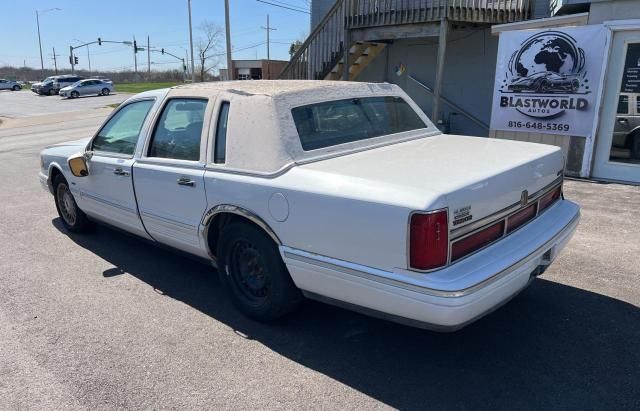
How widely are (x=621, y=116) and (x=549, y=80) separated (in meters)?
1.18

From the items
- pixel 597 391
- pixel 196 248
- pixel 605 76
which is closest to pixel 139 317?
pixel 196 248

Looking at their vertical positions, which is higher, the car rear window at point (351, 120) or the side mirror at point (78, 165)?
the car rear window at point (351, 120)

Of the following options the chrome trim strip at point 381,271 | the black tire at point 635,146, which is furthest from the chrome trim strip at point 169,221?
the black tire at point 635,146

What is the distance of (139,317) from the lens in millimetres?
3816

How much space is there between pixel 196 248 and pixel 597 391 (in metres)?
2.80

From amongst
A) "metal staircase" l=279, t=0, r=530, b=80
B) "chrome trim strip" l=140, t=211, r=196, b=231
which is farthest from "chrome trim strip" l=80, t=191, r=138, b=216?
"metal staircase" l=279, t=0, r=530, b=80

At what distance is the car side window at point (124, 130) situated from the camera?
4.52 metres

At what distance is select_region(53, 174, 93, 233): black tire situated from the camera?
18.4 ft

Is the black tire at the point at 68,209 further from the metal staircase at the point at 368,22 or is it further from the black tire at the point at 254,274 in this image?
the metal staircase at the point at 368,22

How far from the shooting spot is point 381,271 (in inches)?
108

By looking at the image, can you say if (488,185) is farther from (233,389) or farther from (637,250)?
(637,250)

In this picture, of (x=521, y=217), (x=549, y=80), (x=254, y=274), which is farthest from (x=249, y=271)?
(x=549, y=80)

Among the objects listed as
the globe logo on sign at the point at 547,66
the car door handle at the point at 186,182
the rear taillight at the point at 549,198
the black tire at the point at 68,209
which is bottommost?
the black tire at the point at 68,209

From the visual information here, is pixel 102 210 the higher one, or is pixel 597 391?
pixel 102 210
